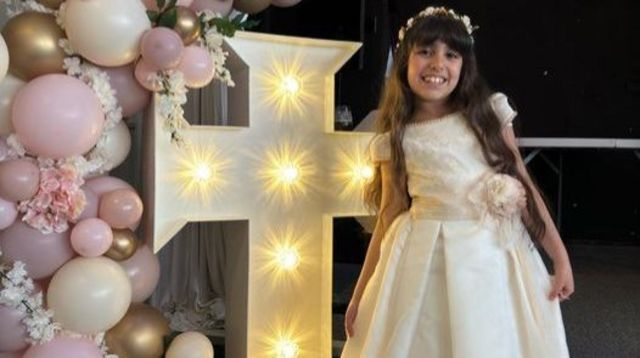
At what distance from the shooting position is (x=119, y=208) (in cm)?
143

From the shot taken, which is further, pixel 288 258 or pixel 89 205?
pixel 288 258

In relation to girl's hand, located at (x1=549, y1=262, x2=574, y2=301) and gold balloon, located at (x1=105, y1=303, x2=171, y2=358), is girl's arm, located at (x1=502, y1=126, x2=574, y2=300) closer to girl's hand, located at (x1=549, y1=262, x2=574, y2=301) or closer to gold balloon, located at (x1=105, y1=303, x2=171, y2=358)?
girl's hand, located at (x1=549, y1=262, x2=574, y2=301)

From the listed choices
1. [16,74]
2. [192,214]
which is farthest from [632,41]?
[16,74]

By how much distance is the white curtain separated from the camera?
2.48m

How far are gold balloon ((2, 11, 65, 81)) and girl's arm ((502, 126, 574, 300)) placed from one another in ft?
3.67

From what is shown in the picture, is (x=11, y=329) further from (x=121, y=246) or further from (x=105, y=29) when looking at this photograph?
(x=105, y=29)

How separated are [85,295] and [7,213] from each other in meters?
0.25

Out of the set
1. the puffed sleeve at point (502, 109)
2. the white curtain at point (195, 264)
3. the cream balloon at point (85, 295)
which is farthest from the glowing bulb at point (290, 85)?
the white curtain at point (195, 264)

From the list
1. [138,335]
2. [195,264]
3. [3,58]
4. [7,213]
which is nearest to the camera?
[3,58]

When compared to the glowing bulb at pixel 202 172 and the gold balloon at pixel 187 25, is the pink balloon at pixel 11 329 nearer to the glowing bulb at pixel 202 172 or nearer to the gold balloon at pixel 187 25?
the glowing bulb at pixel 202 172

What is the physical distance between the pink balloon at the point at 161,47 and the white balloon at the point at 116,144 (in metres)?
0.22

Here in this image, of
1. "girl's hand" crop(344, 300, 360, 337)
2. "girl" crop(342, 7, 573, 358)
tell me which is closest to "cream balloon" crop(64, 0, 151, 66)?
"girl" crop(342, 7, 573, 358)

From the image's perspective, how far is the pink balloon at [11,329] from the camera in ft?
4.43

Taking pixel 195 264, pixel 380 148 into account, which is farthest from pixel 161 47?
pixel 195 264
